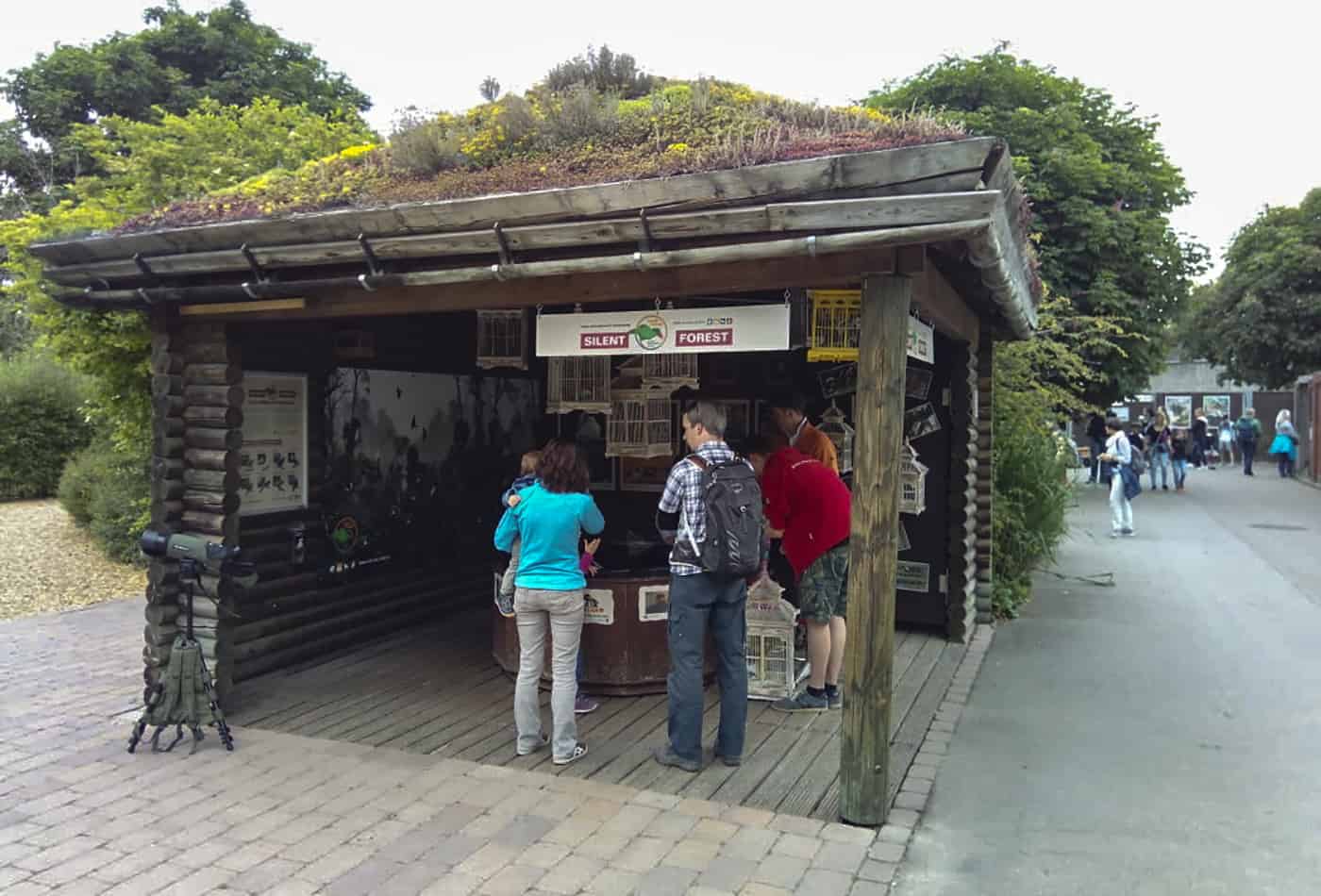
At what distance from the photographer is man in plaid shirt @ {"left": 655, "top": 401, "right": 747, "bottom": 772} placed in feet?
16.3

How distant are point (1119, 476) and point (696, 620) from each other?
1133 centimetres

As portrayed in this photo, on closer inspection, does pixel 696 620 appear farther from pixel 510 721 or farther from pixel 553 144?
pixel 553 144

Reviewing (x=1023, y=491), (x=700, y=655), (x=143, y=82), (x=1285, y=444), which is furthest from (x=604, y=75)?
(x=1285, y=444)

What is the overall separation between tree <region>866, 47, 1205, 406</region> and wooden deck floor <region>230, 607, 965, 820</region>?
40.4ft

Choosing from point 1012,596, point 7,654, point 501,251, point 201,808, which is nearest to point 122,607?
point 7,654

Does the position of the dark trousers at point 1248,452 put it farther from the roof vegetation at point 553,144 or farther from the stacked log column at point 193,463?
the stacked log column at point 193,463

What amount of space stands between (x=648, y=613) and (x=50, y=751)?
3.48m

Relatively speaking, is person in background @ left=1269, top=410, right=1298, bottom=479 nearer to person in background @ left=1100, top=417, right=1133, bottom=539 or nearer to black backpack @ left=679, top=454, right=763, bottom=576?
person in background @ left=1100, top=417, right=1133, bottom=539

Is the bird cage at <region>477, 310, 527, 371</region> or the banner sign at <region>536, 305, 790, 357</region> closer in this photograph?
the banner sign at <region>536, 305, 790, 357</region>

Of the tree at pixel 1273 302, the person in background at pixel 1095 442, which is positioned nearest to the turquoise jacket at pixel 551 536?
the person in background at pixel 1095 442

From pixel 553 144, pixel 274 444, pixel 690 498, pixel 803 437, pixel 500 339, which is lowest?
pixel 690 498

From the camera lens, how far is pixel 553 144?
591 cm

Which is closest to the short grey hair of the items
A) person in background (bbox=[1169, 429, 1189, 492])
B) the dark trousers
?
person in background (bbox=[1169, 429, 1189, 492])

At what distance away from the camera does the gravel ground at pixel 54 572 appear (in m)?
10.1
